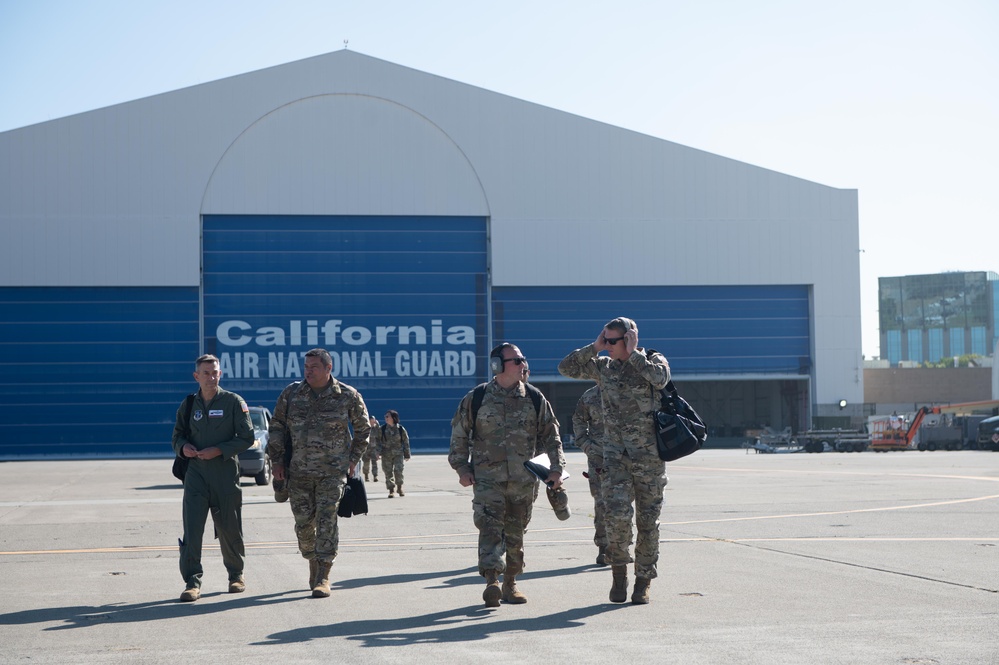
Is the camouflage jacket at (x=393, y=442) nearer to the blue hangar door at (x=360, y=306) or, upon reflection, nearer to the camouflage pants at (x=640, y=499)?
the camouflage pants at (x=640, y=499)

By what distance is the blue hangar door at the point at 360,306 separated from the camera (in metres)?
53.4

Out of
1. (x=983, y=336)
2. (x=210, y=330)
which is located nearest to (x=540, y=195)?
(x=210, y=330)

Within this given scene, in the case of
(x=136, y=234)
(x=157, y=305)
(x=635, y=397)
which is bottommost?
(x=635, y=397)

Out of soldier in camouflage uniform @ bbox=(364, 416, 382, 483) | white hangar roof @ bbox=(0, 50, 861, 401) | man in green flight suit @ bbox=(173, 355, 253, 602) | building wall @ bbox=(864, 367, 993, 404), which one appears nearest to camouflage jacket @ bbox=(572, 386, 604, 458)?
man in green flight suit @ bbox=(173, 355, 253, 602)

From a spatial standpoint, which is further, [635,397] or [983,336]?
[983,336]

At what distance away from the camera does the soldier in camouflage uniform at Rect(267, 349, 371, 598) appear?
28.5ft

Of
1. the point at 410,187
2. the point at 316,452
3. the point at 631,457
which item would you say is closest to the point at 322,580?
the point at 316,452

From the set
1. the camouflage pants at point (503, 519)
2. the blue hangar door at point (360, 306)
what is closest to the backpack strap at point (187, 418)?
the camouflage pants at point (503, 519)

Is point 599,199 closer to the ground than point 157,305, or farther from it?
farther from it

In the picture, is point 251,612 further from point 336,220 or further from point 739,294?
point 739,294

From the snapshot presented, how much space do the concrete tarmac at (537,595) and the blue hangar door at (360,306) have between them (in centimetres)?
3739

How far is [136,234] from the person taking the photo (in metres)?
52.4

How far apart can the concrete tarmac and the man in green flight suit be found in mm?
407

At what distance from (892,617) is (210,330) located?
48.7 m
